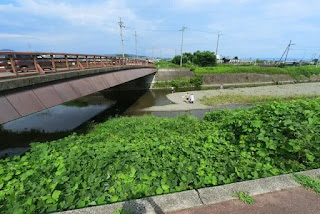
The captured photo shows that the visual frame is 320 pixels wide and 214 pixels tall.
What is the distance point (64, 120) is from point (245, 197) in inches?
735

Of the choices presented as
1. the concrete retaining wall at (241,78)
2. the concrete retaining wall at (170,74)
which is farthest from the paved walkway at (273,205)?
the concrete retaining wall at (241,78)

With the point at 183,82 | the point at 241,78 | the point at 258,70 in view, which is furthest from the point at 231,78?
the point at 183,82

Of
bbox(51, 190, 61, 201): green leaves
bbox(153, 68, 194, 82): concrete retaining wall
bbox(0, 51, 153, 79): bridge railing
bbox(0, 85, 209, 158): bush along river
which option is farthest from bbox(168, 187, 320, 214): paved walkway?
bbox(153, 68, 194, 82): concrete retaining wall

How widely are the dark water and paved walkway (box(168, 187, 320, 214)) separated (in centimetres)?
1278

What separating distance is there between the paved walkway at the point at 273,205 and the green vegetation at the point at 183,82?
3541 cm

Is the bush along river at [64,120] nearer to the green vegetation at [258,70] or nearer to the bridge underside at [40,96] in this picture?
the bridge underside at [40,96]

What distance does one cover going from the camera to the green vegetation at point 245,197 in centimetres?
294

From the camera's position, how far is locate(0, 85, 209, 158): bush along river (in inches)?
494

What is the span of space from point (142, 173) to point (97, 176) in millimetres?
1049

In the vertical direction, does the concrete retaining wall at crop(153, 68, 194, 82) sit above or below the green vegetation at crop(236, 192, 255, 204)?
below

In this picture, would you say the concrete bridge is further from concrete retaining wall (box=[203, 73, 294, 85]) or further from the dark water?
concrete retaining wall (box=[203, 73, 294, 85])

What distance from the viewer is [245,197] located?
303cm

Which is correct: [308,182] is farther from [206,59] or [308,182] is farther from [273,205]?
[206,59]

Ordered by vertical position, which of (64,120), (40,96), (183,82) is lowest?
(64,120)
